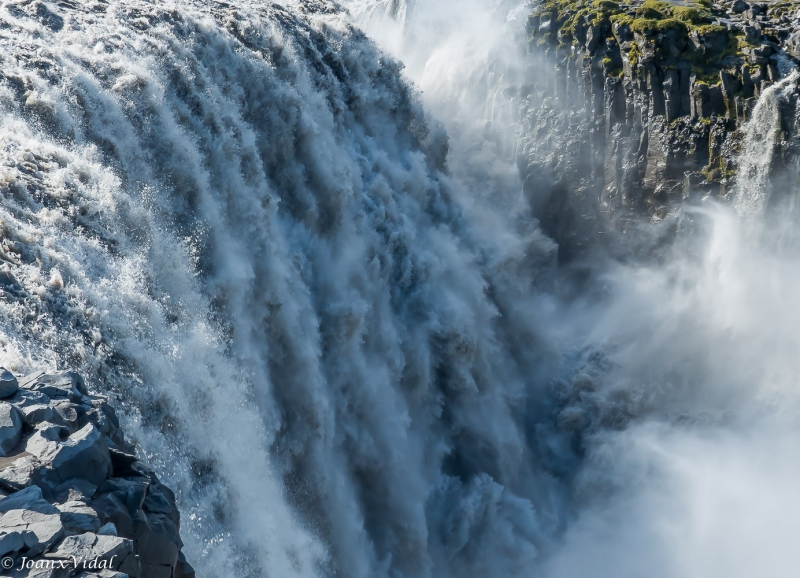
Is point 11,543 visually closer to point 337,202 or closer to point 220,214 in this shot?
point 220,214

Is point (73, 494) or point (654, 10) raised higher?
point (654, 10)

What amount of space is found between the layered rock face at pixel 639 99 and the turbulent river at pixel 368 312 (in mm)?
1298

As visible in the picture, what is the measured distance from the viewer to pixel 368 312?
24.9 meters

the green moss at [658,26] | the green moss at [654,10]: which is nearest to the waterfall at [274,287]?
the green moss at [658,26]

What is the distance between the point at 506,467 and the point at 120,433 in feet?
65.6

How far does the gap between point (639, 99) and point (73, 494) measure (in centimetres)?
3072

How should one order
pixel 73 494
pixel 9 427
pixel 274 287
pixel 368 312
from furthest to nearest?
pixel 368 312, pixel 274 287, pixel 9 427, pixel 73 494

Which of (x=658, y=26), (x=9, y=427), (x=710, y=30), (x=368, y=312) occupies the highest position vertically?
(x=710, y=30)

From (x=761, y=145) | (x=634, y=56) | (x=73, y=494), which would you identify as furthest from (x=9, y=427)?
(x=634, y=56)

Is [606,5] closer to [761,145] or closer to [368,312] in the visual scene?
[761,145]

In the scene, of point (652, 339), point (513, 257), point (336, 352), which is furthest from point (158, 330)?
point (652, 339)

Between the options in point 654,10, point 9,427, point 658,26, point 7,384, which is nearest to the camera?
point 9,427

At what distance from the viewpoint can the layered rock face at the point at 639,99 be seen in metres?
31.8

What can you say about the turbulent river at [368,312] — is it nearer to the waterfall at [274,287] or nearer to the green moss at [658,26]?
the waterfall at [274,287]
